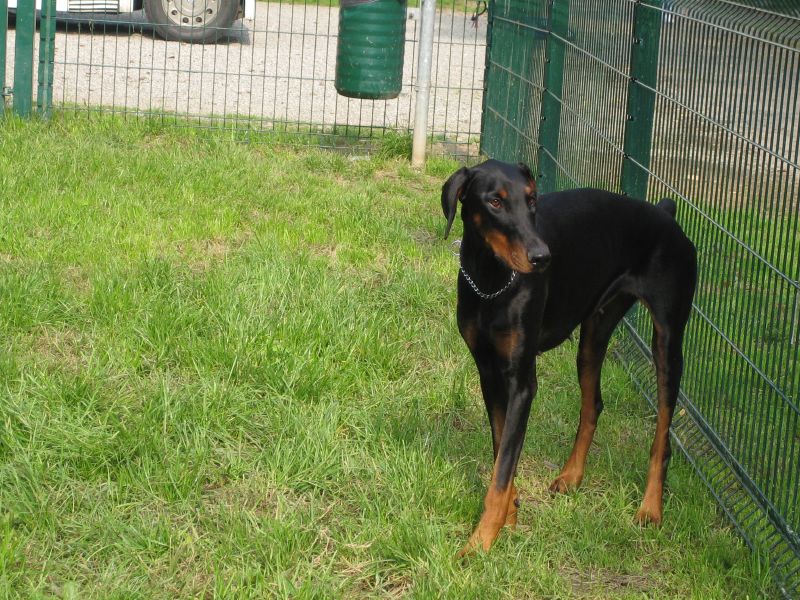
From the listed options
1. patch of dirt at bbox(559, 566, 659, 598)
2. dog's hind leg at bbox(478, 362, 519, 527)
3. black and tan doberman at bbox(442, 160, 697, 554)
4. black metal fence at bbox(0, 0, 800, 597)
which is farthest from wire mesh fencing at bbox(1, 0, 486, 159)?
patch of dirt at bbox(559, 566, 659, 598)

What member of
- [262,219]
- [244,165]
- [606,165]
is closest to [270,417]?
[606,165]

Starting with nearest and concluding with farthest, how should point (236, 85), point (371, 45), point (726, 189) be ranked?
1. point (726, 189)
2. point (371, 45)
3. point (236, 85)

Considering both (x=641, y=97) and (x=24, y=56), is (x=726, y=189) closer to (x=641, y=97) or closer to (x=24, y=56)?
(x=641, y=97)

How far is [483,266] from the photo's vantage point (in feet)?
12.5

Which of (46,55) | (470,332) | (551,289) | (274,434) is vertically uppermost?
(46,55)

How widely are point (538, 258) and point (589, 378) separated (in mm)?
954

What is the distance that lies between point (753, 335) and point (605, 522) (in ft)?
2.69

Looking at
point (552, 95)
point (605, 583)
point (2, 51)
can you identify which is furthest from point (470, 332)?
point (2, 51)

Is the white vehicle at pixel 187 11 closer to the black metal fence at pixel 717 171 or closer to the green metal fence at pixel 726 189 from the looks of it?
the black metal fence at pixel 717 171

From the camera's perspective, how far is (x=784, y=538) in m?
3.69

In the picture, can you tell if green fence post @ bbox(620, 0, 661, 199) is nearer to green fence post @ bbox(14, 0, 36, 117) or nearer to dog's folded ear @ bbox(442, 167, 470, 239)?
dog's folded ear @ bbox(442, 167, 470, 239)

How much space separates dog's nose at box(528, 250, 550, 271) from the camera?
350 cm

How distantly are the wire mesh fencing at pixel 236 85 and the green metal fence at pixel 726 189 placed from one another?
3.55 meters

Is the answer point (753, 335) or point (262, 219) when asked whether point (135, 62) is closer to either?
point (262, 219)
